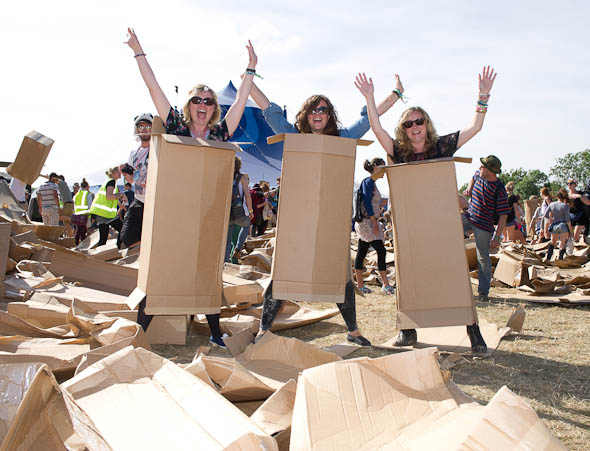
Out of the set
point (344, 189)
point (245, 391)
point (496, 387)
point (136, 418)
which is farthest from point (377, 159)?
point (136, 418)

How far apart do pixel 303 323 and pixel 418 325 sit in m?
1.24

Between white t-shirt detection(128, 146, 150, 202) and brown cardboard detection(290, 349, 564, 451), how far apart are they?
3476mm

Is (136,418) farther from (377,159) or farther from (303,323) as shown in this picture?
(377,159)

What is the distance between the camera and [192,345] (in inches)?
151

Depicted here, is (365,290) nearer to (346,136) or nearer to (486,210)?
(486,210)

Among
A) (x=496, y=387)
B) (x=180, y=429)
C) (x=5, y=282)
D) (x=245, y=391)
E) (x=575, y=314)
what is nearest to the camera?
(x=180, y=429)

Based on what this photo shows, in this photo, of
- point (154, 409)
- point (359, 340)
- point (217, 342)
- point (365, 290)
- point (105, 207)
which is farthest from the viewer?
point (105, 207)

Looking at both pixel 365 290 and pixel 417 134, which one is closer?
pixel 417 134

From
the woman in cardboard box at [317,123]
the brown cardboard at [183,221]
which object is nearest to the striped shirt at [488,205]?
the woman in cardboard box at [317,123]

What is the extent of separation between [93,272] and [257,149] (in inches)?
656

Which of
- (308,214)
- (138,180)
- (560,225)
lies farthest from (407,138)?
(560,225)

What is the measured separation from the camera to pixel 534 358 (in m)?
3.51

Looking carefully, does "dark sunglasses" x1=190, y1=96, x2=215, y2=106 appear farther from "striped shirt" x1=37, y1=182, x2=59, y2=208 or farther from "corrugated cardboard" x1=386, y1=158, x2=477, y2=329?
"striped shirt" x1=37, y1=182, x2=59, y2=208

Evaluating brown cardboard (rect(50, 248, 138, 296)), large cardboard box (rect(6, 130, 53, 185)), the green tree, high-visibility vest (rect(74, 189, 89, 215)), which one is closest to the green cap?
brown cardboard (rect(50, 248, 138, 296))
